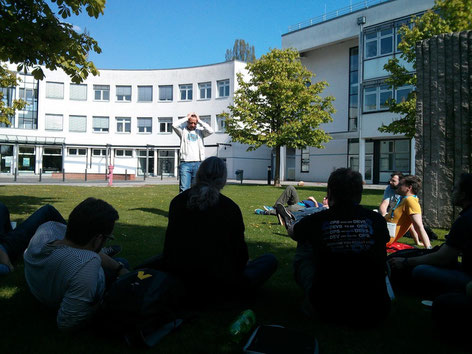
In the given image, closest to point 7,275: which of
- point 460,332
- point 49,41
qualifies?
point 460,332

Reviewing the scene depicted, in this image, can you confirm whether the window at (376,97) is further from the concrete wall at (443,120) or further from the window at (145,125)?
the window at (145,125)

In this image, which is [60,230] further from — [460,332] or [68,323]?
[460,332]

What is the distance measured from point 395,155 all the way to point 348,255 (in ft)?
101

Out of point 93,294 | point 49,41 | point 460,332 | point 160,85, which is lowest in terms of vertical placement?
point 460,332

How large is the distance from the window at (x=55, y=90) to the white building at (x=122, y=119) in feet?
0.33

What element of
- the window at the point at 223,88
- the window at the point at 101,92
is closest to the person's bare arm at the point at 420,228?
the window at the point at 223,88

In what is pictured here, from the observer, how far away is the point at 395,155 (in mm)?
31031

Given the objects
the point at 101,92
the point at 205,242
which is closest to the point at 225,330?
the point at 205,242

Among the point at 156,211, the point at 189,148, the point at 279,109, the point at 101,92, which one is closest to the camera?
the point at 189,148

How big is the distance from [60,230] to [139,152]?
42744mm

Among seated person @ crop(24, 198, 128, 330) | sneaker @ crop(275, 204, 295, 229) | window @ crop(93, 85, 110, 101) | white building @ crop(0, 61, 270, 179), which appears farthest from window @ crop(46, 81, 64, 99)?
seated person @ crop(24, 198, 128, 330)

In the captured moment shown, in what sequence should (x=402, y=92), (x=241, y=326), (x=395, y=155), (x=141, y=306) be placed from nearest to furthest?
(x=141, y=306) → (x=241, y=326) → (x=402, y=92) → (x=395, y=155)

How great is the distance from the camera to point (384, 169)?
104 ft

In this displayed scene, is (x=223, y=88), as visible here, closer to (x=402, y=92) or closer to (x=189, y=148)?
(x=402, y=92)
